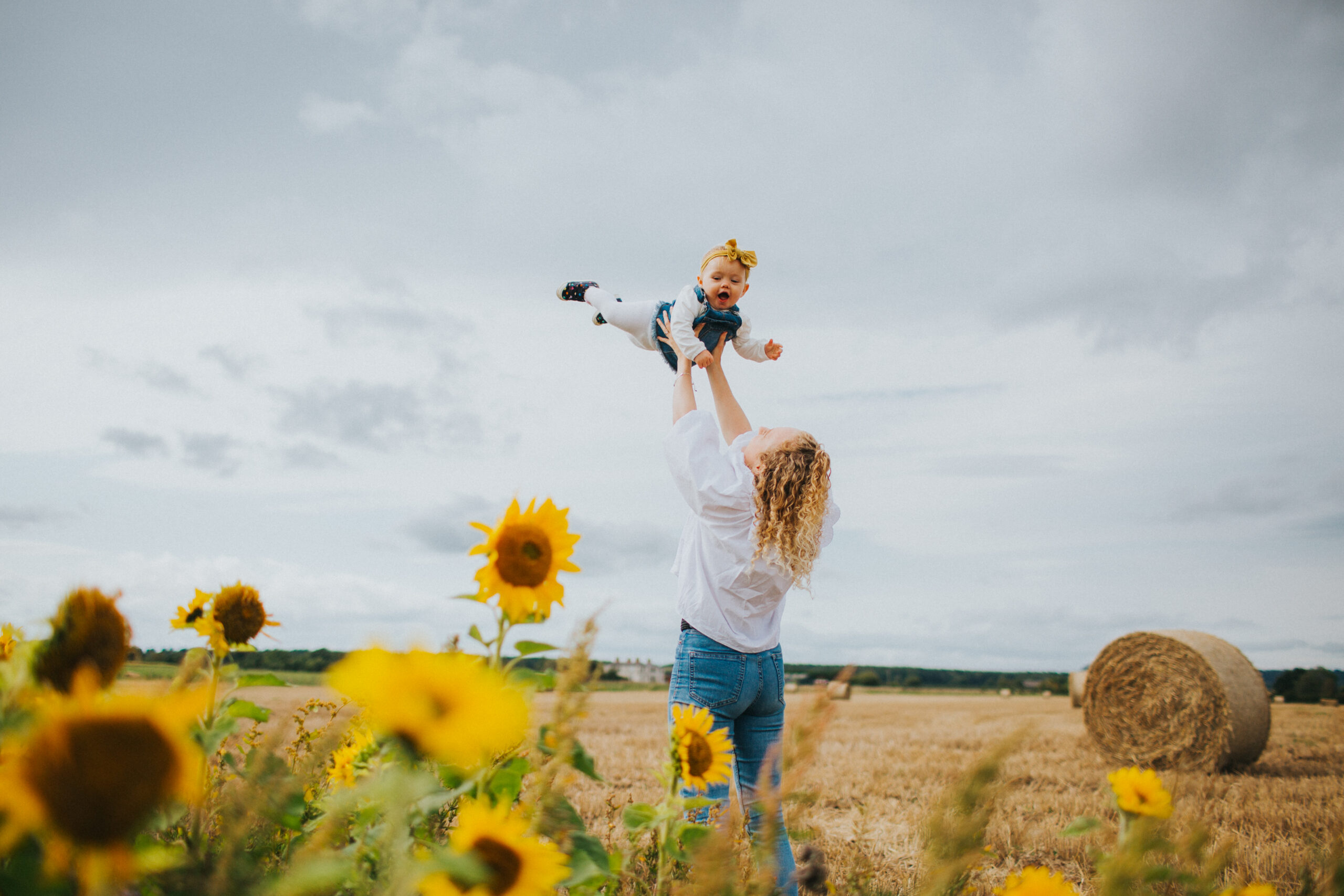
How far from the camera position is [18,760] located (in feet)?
2.26

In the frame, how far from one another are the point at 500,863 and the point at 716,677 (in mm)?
2236

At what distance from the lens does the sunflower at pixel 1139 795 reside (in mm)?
1447

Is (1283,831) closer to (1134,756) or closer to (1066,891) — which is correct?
(1134,756)

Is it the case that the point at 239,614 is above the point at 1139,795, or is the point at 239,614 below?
above

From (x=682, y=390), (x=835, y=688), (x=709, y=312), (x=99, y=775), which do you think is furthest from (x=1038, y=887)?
(x=709, y=312)

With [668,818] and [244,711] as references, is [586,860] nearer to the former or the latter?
[668,818]

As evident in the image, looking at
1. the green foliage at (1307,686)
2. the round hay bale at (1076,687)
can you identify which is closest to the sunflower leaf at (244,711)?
the round hay bale at (1076,687)

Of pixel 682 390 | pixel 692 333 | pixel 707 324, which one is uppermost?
pixel 707 324

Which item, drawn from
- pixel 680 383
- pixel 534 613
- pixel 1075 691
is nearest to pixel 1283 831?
pixel 680 383

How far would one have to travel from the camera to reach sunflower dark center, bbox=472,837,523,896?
97 cm

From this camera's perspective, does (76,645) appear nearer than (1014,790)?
Yes

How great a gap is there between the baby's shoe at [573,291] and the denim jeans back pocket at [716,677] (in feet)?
9.60

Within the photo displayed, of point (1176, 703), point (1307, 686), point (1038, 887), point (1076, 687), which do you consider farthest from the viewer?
point (1307, 686)

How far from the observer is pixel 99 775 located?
0.67 meters
